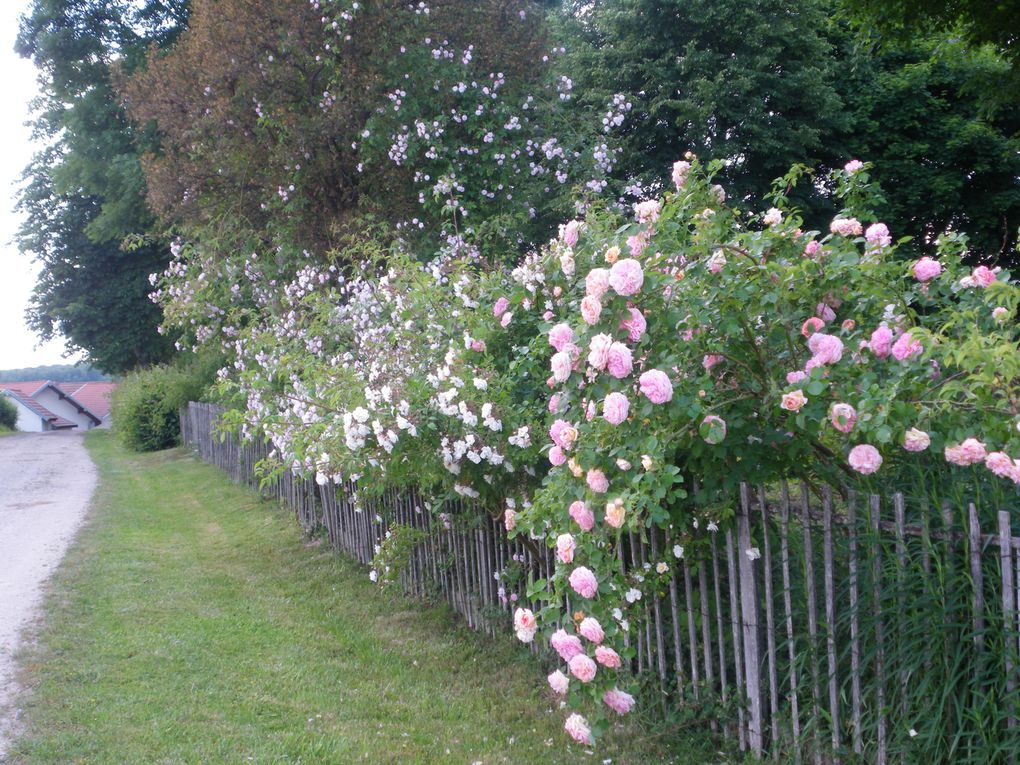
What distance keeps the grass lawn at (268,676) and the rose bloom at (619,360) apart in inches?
84.4

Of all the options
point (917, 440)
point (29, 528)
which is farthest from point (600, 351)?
point (29, 528)

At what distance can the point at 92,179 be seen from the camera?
23281mm

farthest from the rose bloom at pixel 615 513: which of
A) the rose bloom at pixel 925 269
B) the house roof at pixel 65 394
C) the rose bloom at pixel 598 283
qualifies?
the house roof at pixel 65 394

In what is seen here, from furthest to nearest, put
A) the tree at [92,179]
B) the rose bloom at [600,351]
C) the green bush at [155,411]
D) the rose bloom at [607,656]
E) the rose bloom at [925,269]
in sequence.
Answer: the green bush at [155,411] < the tree at [92,179] < the rose bloom at [925,269] < the rose bloom at [607,656] < the rose bloom at [600,351]

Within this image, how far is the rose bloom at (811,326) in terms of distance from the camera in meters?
3.49

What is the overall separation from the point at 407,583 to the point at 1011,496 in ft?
17.0

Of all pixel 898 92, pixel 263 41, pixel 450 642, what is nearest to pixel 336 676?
pixel 450 642

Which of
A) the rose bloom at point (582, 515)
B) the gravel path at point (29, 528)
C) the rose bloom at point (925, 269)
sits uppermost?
the rose bloom at point (925, 269)

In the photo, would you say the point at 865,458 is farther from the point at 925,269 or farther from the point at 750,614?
the point at 750,614

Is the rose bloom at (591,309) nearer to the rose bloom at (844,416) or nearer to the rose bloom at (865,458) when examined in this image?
the rose bloom at (844,416)

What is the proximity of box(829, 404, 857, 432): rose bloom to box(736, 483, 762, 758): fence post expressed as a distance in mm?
975

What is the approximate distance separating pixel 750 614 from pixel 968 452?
1.53 m

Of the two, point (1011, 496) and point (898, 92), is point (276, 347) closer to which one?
point (1011, 496)

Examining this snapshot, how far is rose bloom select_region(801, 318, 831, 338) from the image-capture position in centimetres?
349
